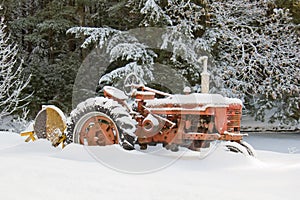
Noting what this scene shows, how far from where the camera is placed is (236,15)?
10.3 meters

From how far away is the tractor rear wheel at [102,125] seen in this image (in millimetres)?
3801

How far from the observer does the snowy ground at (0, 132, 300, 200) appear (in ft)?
7.18

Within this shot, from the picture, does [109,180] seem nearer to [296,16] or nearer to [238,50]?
[238,50]

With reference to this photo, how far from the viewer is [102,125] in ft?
13.0

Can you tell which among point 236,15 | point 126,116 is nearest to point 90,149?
point 126,116

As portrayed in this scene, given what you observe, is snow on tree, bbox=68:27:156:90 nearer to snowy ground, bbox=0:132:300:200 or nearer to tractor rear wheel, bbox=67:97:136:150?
tractor rear wheel, bbox=67:97:136:150

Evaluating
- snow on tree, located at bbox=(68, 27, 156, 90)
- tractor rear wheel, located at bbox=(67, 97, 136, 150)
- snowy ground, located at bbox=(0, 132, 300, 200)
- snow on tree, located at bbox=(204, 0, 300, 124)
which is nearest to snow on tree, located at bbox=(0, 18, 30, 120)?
snow on tree, located at bbox=(68, 27, 156, 90)

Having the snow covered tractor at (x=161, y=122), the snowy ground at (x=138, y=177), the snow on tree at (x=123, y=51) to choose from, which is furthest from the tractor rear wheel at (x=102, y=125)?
the snow on tree at (x=123, y=51)

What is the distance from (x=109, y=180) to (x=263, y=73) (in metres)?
8.14

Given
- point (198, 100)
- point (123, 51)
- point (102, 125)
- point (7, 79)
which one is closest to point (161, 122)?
point (198, 100)

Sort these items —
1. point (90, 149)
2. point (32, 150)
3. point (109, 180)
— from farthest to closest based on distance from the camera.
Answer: point (32, 150)
point (90, 149)
point (109, 180)

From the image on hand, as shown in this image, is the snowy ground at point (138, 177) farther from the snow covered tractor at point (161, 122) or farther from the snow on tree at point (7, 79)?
the snow on tree at point (7, 79)

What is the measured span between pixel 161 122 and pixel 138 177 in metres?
1.31

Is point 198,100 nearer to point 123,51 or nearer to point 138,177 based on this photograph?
point 138,177
